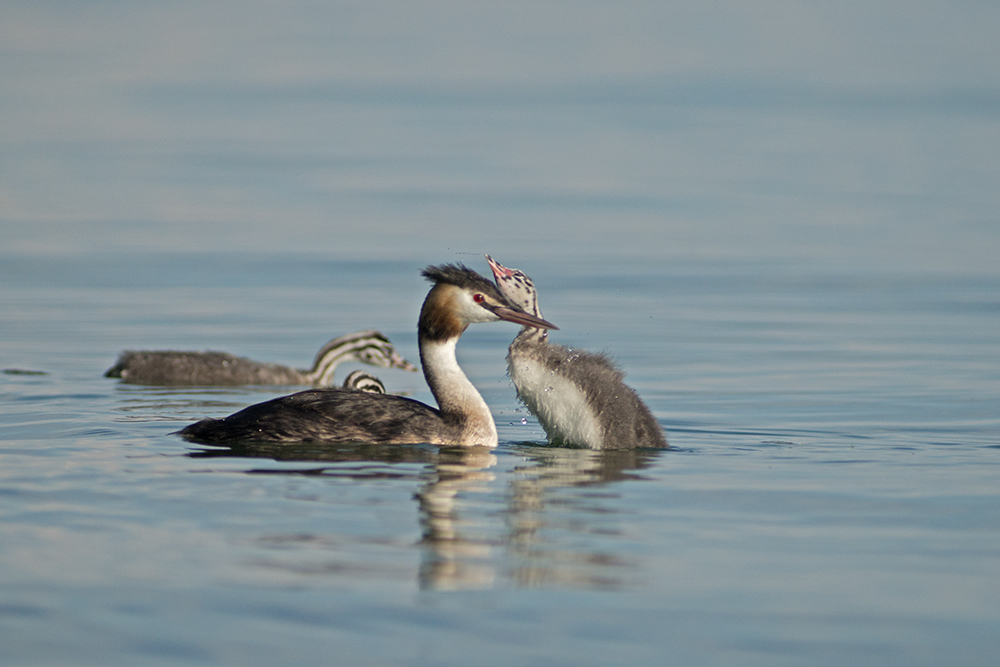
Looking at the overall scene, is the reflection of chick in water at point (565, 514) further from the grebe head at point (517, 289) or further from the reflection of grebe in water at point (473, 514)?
the grebe head at point (517, 289)

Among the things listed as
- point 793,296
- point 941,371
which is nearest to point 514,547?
point 941,371

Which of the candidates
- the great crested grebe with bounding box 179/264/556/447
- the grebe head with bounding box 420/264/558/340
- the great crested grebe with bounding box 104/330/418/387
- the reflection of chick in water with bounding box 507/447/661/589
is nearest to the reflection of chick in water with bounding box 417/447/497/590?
the reflection of chick in water with bounding box 507/447/661/589

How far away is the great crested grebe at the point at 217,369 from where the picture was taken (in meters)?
14.9

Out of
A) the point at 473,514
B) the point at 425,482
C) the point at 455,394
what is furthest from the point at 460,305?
the point at 473,514

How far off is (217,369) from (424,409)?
19.1 ft

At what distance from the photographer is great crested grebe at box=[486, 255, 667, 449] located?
31.7ft

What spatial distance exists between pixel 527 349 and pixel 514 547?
318 cm

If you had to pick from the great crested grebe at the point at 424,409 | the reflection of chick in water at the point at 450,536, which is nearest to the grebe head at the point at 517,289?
the great crested grebe at the point at 424,409

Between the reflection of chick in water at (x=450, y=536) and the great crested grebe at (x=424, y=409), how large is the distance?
613mm

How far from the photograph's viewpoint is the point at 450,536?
6.82 meters

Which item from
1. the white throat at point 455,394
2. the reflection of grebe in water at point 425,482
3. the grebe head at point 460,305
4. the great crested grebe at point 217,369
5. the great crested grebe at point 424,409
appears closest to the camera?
the reflection of grebe in water at point 425,482

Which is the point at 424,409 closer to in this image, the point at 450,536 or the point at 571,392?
the point at 571,392

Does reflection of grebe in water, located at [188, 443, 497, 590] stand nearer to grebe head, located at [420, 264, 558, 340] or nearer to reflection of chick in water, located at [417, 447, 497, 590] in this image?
reflection of chick in water, located at [417, 447, 497, 590]

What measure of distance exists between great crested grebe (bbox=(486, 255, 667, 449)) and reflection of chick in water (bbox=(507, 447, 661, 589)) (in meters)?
0.13
